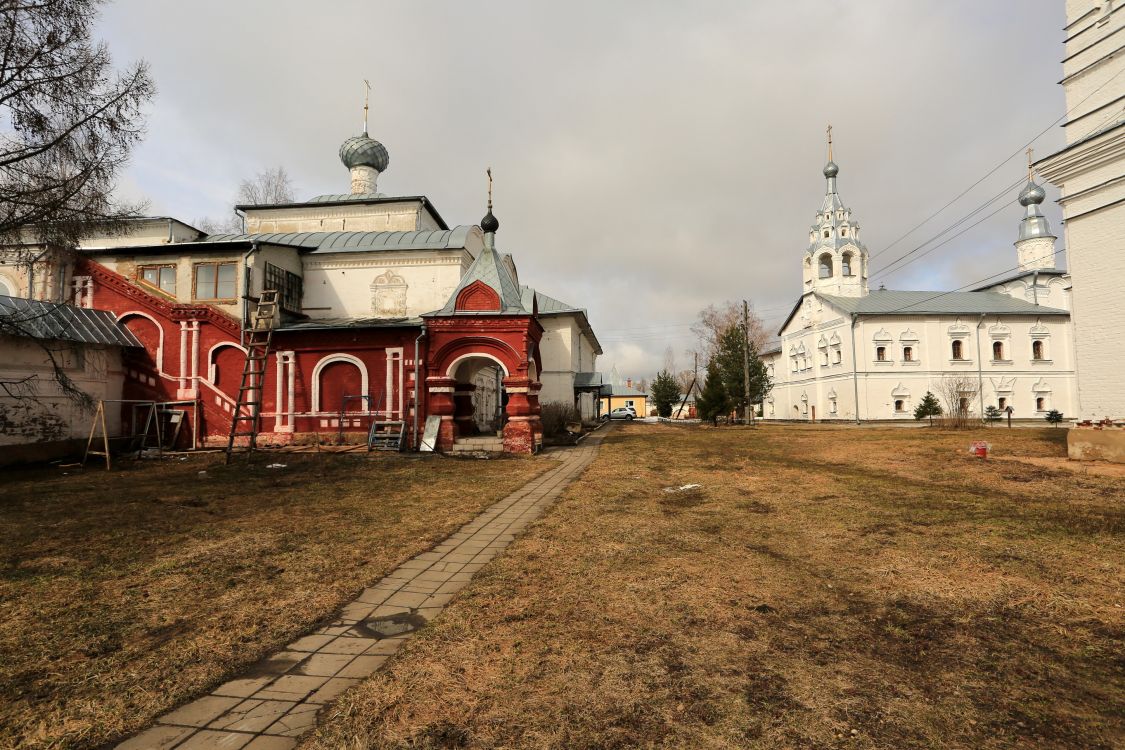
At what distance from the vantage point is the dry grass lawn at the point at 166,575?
2.97 metres

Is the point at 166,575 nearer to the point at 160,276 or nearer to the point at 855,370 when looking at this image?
the point at 160,276

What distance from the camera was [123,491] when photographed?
962 cm

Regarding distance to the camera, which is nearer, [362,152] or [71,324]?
[71,324]

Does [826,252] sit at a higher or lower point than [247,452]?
higher

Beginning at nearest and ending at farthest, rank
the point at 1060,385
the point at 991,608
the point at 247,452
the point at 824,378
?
1. the point at 991,608
2. the point at 247,452
3. the point at 1060,385
4. the point at 824,378

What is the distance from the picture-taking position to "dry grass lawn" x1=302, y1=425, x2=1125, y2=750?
100 inches

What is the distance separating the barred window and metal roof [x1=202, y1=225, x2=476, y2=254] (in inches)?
45.9

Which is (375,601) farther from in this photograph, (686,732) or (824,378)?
(824,378)

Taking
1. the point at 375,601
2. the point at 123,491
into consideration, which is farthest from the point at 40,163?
the point at 375,601

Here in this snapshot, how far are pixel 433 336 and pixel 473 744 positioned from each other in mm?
14769

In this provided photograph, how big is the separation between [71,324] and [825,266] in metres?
46.3

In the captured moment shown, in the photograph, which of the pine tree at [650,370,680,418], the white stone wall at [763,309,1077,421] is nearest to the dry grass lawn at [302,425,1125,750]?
the white stone wall at [763,309,1077,421]

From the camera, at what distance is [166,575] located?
16.3 feet

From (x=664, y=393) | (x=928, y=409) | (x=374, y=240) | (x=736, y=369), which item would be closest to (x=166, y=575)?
(x=374, y=240)
